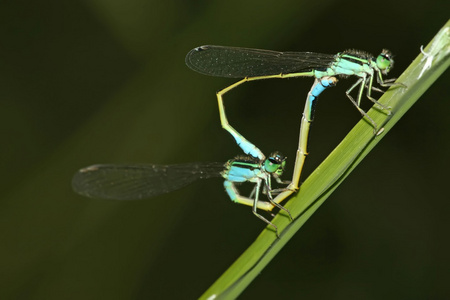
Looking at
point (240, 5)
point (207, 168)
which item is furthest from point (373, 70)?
point (240, 5)

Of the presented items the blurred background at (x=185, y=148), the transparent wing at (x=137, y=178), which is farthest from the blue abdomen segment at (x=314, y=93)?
the blurred background at (x=185, y=148)

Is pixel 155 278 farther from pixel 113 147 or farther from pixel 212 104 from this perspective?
pixel 212 104

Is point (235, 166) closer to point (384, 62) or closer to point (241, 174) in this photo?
point (241, 174)

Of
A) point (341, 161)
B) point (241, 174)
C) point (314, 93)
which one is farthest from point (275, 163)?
point (341, 161)

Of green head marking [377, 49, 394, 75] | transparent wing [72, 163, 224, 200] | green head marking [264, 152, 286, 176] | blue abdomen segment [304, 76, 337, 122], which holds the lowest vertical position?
green head marking [264, 152, 286, 176]

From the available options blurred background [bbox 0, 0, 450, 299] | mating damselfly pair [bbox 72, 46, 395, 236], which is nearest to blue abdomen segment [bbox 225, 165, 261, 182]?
mating damselfly pair [bbox 72, 46, 395, 236]

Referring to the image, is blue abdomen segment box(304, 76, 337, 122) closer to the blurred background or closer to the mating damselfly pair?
the mating damselfly pair
